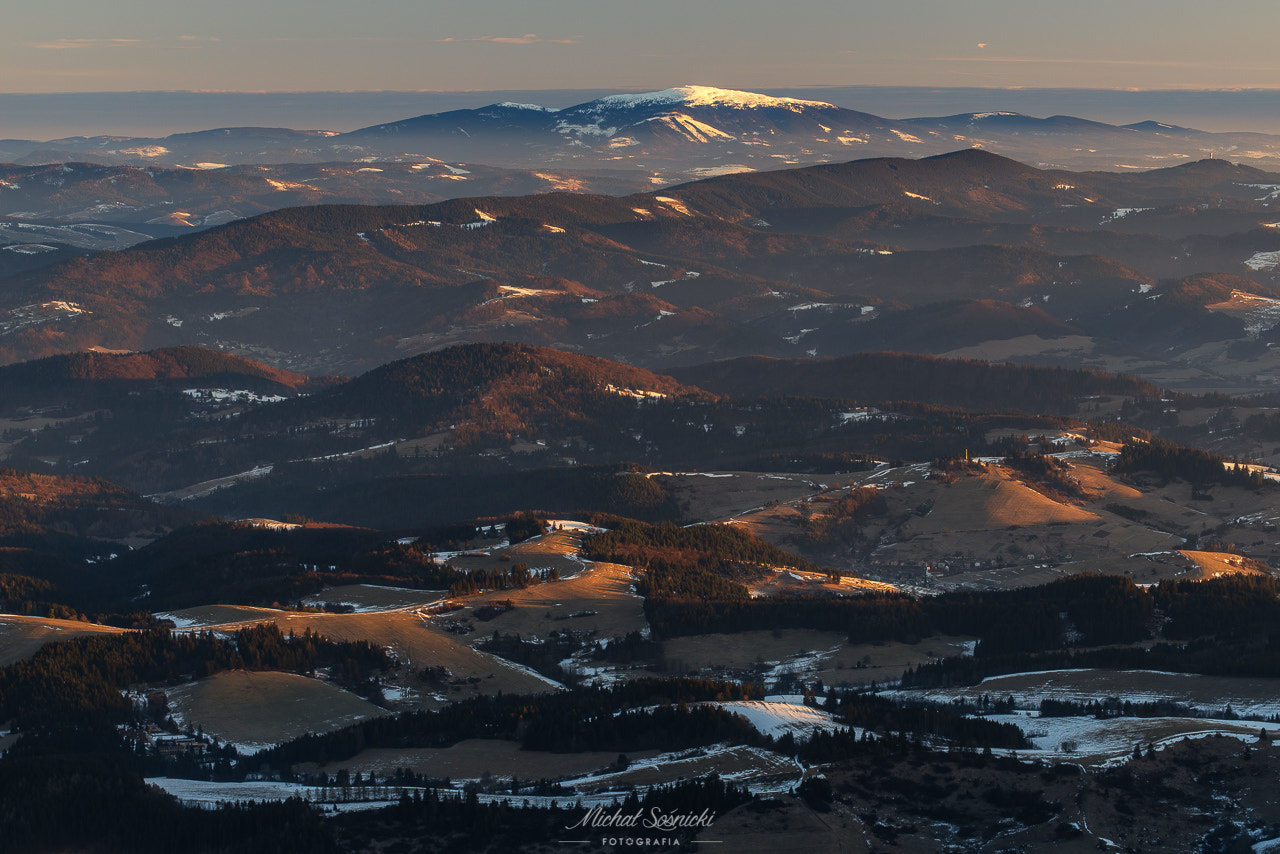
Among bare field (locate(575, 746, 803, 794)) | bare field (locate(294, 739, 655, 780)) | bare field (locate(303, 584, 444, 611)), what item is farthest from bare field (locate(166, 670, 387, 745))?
bare field (locate(575, 746, 803, 794))

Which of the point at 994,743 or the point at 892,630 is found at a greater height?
the point at 994,743

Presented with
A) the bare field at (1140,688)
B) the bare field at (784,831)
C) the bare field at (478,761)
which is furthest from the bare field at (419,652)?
the bare field at (784,831)

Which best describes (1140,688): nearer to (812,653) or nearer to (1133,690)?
(1133,690)

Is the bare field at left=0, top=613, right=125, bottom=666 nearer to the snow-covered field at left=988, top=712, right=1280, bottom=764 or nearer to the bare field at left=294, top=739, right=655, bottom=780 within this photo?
the bare field at left=294, top=739, right=655, bottom=780

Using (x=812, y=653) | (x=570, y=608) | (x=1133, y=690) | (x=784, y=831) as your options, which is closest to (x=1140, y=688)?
(x=1133, y=690)

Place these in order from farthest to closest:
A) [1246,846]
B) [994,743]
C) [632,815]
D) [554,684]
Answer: [554,684]
[994,743]
[632,815]
[1246,846]

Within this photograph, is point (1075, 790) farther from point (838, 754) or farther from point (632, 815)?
point (632, 815)

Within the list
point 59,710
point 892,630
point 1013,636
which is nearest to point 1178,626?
point 1013,636
